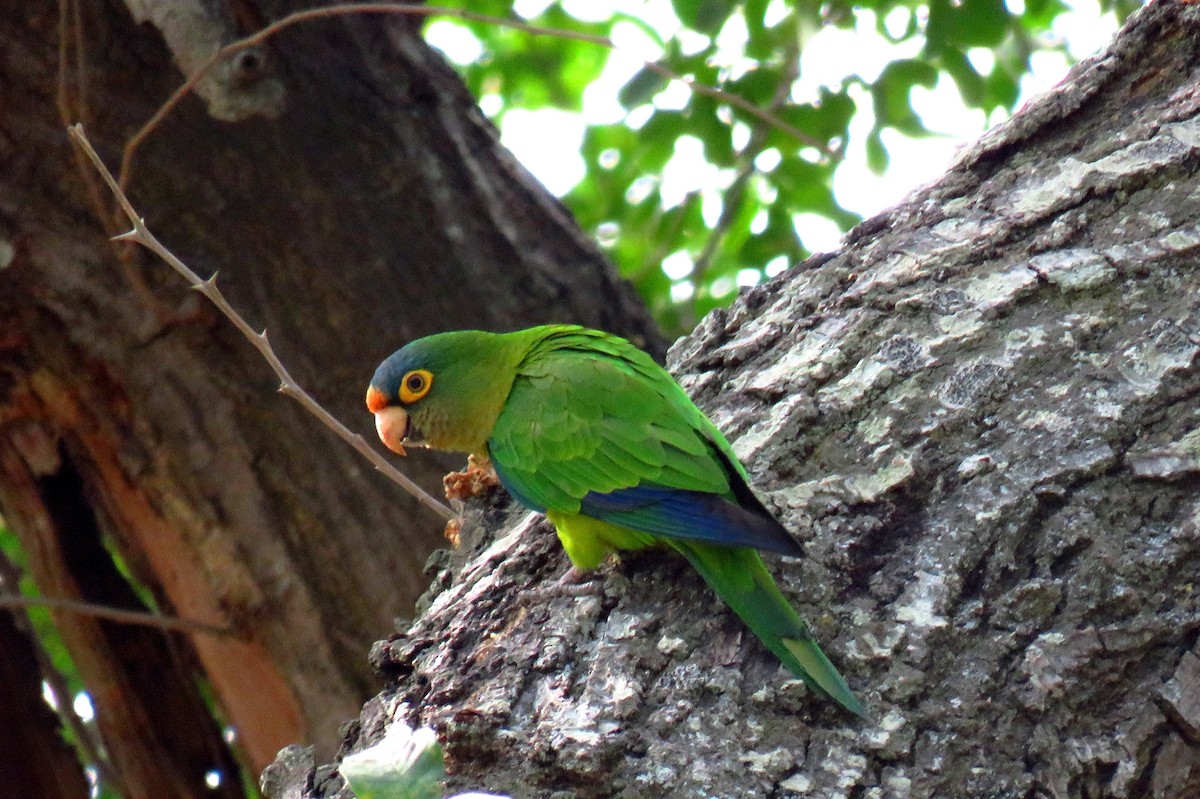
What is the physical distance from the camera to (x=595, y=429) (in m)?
2.83

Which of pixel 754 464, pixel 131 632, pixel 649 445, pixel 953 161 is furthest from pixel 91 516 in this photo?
pixel 953 161

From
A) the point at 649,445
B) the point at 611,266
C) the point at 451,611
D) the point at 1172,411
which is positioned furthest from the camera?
the point at 611,266

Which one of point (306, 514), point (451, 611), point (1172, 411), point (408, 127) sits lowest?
point (1172, 411)

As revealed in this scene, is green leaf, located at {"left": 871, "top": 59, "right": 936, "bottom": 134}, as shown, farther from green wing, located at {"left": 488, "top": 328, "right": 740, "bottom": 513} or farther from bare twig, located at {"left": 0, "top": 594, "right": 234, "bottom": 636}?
bare twig, located at {"left": 0, "top": 594, "right": 234, "bottom": 636}

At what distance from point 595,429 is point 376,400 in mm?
938

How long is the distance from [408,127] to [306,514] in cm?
139

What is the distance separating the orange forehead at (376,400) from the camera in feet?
11.3

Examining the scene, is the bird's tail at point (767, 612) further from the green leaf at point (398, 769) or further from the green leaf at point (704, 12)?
the green leaf at point (704, 12)

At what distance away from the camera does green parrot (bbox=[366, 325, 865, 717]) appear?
2094mm

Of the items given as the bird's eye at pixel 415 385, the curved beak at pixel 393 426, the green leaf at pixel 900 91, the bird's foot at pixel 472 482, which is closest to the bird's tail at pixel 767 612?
the bird's foot at pixel 472 482

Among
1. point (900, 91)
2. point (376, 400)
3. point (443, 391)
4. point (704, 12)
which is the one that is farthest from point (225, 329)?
point (900, 91)

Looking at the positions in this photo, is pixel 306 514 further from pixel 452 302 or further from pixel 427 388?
pixel 452 302

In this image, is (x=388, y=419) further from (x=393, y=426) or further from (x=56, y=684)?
(x=56, y=684)

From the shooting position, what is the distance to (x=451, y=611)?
7.66ft
